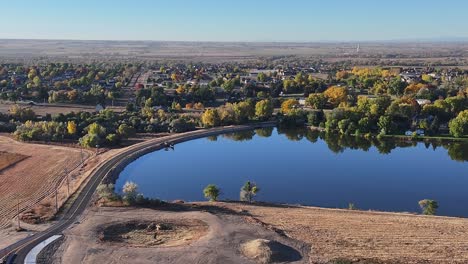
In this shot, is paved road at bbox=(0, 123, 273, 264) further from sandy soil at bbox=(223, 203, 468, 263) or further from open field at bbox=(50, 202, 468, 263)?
sandy soil at bbox=(223, 203, 468, 263)

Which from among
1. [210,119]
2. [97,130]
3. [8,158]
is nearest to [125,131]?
[97,130]

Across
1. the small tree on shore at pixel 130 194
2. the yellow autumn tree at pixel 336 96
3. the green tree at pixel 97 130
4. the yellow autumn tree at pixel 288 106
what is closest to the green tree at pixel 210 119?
the yellow autumn tree at pixel 288 106

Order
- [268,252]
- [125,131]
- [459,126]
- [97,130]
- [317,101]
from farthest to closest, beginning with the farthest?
[317,101], [459,126], [125,131], [97,130], [268,252]

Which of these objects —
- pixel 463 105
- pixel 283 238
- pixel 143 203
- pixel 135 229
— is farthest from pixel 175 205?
pixel 463 105

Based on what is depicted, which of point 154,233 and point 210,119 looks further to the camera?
point 210,119

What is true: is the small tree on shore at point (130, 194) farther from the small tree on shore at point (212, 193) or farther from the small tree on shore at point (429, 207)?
the small tree on shore at point (429, 207)

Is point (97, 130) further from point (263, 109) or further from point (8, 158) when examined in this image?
point (263, 109)

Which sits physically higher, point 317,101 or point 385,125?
point 317,101
